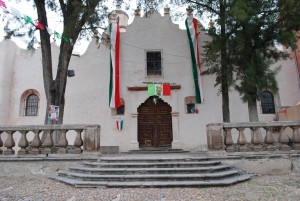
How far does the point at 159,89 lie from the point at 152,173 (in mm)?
6420

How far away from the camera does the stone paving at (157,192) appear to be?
4.77 m

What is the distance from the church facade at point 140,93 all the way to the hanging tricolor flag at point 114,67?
1.43 ft

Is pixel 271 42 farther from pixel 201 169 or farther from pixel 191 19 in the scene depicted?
pixel 201 169

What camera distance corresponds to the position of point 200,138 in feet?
39.3

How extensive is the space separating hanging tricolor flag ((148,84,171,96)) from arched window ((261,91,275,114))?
489 cm

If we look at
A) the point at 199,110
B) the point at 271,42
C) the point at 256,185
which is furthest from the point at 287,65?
the point at 256,185

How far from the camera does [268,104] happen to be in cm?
1273

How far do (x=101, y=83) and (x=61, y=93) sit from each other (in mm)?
3879

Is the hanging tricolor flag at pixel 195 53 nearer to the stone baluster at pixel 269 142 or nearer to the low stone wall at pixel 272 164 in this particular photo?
the stone baluster at pixel 269 142

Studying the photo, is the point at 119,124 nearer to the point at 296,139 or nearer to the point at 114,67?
the point at 114,67

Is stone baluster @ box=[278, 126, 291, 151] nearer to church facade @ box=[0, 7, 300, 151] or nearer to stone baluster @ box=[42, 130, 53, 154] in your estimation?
church facade @ box=[0, 7, 300, 151]

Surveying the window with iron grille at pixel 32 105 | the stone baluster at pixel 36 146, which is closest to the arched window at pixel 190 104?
the stone baluster at pixel 36 146

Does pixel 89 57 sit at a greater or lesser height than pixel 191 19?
lesser

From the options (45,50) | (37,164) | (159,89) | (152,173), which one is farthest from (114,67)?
(152,173)
